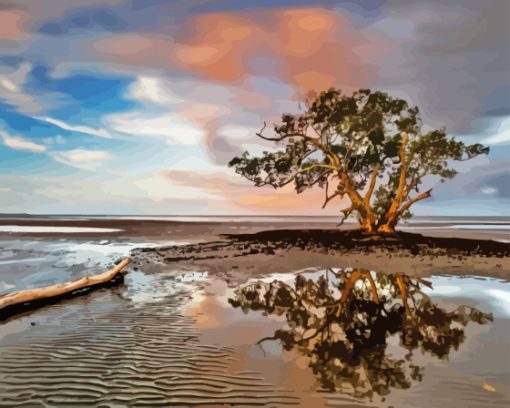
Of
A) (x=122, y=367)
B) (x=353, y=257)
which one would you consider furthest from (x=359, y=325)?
(x=353, y=257)

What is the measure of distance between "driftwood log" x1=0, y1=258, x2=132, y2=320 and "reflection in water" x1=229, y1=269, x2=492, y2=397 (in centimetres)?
260

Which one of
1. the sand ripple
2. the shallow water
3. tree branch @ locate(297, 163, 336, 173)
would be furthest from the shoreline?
the sand ripple

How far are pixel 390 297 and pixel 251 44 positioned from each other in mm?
12625

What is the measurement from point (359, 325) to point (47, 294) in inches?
179

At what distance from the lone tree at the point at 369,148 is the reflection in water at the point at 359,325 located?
1068 centimetres

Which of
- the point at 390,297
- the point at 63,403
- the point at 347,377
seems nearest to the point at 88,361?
the point at 63,403

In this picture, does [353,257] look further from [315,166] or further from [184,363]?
[184,363]

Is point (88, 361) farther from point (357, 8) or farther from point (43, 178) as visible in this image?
point (43, 178)

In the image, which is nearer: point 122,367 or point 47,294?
point 122,367

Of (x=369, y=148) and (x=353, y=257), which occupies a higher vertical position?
(x=369, y=148)

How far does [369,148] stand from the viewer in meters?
19.5

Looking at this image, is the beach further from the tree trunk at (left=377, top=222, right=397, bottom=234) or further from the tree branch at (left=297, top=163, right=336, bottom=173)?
the tree branch at (left=297, top=163, right=336, bottom=173)

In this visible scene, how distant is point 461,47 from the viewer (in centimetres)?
1764

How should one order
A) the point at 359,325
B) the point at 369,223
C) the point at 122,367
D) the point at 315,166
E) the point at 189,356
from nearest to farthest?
1. the point at 122,367
2. the point at 189,356
3. the point at 359,325
4. the point at 369,223
5. the point at 315,166
